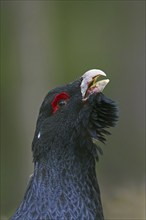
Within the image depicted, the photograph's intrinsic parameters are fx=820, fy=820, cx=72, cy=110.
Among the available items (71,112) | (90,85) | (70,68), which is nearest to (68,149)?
(71,112)

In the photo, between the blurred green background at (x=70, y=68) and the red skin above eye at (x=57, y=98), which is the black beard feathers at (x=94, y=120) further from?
the blurred green background at (x=70, y=68)

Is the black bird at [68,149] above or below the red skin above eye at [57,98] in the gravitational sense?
below

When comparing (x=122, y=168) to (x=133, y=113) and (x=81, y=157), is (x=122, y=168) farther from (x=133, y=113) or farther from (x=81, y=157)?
(x=81, y=157)

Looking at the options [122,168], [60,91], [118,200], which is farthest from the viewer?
[122,168]

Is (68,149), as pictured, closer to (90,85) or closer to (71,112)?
(71,112)

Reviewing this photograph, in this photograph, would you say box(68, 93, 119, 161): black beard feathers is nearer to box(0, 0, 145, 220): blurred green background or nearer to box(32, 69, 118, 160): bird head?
box(32, 69, 118, 160): bird head

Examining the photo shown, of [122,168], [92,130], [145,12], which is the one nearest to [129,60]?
[145,12]

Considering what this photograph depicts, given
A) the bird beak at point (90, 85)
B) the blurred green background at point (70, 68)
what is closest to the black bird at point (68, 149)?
the bird beak at point (90, 85)
